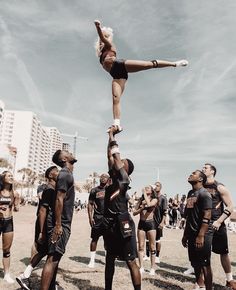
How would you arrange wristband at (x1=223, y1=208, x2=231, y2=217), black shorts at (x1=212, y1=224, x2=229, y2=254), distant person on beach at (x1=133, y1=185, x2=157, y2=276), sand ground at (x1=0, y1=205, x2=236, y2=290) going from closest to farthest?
1. wristband at (x1=223, y1=208, x2=231, y2=217)
2. sand ground at (x1=0, y1=205, x2=236, y2=290)
3. black shorts at (x1=212, y1=224, x2=229, y2=254)
4. distant person on beach at (x1=133, y1=185, x2=157, y2=276)

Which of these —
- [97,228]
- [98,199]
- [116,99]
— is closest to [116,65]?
[116,99]

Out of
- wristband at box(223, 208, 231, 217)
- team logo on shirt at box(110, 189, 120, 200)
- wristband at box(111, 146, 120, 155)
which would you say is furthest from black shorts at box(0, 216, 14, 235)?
wristband at box(223, 208, 231, 217)

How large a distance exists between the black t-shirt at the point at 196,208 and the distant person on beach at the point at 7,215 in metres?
4.04

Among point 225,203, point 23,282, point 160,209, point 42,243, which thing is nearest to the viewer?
point 42,243

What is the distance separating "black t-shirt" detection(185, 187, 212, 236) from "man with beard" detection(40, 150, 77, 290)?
8.34ft

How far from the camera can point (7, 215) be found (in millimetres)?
7223

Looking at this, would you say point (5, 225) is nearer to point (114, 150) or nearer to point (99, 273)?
point (99, 273)

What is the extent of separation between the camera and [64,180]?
211 inches

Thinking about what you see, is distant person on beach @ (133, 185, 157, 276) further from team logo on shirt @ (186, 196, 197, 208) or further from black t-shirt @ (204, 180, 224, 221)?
team logo on shirt @ (186, 196, 197, 208)

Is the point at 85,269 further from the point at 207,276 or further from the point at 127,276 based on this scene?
the point at 207,276

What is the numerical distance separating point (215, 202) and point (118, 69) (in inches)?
156

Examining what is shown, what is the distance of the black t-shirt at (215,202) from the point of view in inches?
282

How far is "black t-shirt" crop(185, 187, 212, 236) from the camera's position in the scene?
615 cm

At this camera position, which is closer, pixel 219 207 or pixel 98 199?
pixel 219 207
